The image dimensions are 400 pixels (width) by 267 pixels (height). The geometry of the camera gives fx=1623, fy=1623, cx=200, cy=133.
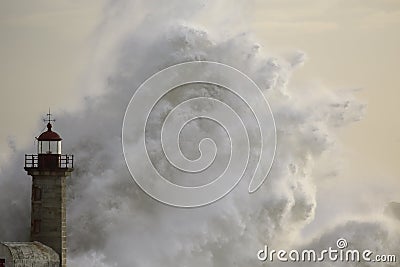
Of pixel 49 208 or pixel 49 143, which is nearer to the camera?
pixel 49 208

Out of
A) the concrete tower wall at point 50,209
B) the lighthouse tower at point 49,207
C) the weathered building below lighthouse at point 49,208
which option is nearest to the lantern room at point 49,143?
the weathered building below lighthouse at point 49,208

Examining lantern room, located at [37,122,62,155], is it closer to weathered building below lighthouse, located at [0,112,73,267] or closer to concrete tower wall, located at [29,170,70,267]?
weathered building below lighthouse, located at [0,112,73,267]

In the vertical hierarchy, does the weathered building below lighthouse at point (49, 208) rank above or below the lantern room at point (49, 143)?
below

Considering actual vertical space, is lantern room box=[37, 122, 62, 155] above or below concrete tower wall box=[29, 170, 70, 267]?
above

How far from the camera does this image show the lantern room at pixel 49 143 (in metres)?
37.4

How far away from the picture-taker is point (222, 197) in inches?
1705

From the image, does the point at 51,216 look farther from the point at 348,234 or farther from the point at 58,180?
the point at 348,234

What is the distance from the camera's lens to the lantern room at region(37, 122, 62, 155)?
1473 inches

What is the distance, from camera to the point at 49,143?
37.6 m

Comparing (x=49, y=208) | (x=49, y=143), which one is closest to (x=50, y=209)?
(x=49, y=208)

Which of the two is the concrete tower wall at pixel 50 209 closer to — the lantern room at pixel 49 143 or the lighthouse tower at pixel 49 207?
the lighthouse tower at pixel 49 207

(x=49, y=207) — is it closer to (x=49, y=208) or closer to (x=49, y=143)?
(x=49, y=208)

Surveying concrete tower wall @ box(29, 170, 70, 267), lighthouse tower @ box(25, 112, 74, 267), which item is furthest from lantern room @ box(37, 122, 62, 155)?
concrete tower wall @ box(29, 170, 70, 267)

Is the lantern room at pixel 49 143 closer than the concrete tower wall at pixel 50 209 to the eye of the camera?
No
